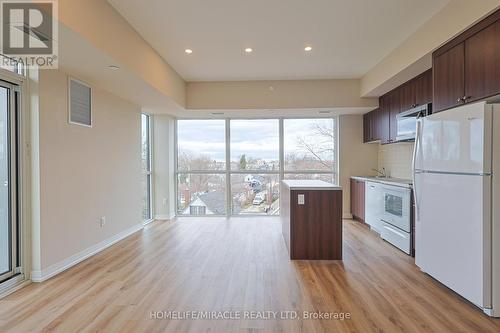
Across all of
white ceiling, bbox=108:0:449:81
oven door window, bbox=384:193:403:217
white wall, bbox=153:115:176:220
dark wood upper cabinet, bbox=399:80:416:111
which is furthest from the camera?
white wall, bbox=153:115:176:220

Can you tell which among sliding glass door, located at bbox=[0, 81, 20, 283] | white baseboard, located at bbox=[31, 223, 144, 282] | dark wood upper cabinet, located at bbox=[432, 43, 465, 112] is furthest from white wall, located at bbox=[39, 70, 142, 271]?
dark wood upper cabinet, located at bbox=[432, 43, 465, 112]

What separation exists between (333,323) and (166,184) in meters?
4.89

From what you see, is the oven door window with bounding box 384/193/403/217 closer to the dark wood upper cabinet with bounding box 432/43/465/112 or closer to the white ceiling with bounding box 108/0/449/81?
the dark wood upper cabinet with bounding box 432/43/465/112

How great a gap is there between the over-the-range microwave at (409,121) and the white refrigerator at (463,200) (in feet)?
3.41

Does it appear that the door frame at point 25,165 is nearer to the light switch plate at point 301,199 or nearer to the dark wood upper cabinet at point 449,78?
the light switch plate at point 301,199

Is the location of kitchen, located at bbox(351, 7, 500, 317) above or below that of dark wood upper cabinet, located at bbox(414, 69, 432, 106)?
below

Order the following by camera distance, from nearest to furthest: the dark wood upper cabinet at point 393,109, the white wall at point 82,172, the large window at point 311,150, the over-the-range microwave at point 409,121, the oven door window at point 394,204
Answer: the white wall at point 82,172
the over-the-range microwave at point 409,121
the oven door window at point 394,204
the dark wood upper cabinet at point 393,109
the large window at point 311,150

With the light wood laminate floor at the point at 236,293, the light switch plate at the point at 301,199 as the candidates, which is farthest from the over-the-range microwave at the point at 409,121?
Answer: the light switch plate at the point at 301,199

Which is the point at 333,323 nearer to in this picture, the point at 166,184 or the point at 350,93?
the point at 350,93

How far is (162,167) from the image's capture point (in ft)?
20.8

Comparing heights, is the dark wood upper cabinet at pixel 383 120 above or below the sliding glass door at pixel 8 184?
above

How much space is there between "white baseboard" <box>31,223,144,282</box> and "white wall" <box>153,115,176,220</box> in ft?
4.67

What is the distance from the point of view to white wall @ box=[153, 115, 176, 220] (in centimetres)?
630

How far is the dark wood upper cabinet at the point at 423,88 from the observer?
376 cm
